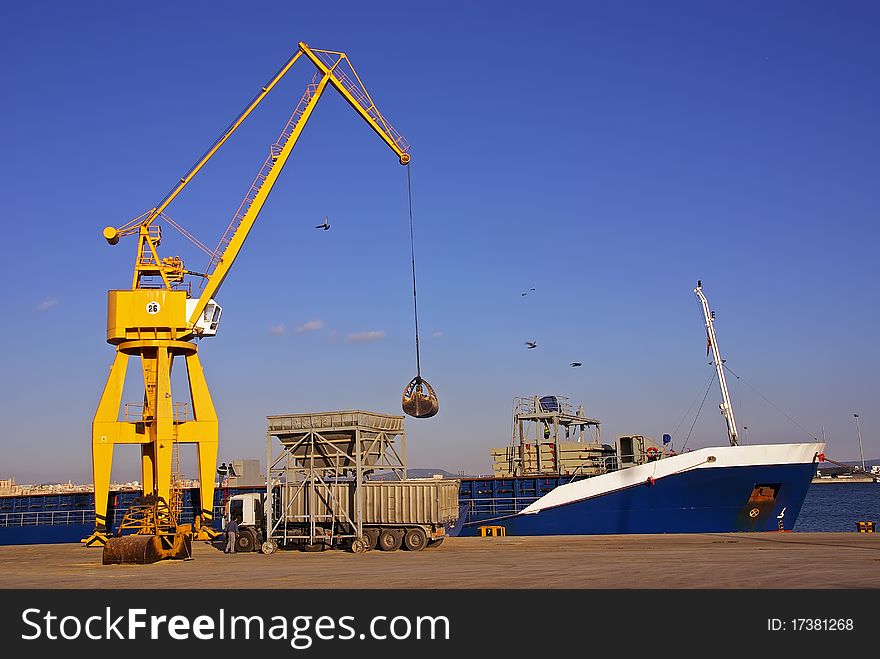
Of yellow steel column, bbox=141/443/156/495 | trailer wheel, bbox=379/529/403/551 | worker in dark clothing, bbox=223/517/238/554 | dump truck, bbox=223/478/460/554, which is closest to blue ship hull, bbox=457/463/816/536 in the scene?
dump truck, bbox=223/478/460/554

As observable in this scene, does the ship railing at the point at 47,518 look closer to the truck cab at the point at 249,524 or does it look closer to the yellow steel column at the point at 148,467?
the yellow steel column at the point at 148,467

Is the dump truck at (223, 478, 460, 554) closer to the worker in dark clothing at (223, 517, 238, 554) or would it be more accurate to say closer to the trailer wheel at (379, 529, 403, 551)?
the trailer wheel at (379, 529, 403, 551)

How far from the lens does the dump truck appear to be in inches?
1500

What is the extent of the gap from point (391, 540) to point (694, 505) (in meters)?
19.3

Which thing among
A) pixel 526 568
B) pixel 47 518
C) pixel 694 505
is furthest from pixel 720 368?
pixel 47 518

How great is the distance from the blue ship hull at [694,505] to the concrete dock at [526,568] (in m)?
5.92

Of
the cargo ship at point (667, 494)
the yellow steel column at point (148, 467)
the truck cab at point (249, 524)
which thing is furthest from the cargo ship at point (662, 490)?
the yellow steel column at point (148, 467)

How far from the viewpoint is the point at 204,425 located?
50.0 m

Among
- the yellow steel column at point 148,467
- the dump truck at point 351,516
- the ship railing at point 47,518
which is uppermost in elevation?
the yellow steel column at point 148,467

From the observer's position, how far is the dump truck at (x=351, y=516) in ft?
125

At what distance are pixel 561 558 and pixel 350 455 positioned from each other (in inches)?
533
